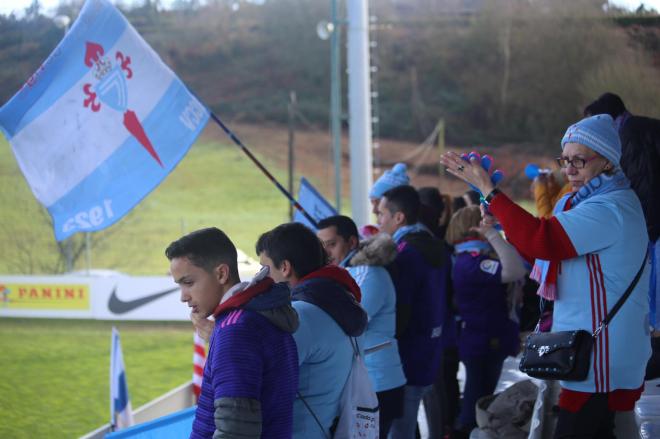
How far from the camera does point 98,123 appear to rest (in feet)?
14.5

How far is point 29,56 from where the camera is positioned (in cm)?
707

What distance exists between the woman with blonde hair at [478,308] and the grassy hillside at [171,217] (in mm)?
10164

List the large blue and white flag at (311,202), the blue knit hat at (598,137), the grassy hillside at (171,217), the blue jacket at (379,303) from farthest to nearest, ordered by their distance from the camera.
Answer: the grassy hillside at (171,217) → the large blue and white flag at (311,202) → the blue jacket at (379,303) → the blue knit hat at (598,137)

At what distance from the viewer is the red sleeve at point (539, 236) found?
2.48 m

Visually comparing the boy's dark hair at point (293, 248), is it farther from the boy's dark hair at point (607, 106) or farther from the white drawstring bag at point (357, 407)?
the boy's dark hair at point (607, 106)

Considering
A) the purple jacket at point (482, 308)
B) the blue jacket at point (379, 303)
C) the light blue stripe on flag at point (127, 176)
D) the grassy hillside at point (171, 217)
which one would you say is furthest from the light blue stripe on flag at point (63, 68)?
the grassy hillside at point (171, 217)

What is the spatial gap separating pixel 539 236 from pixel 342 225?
122 centimetres

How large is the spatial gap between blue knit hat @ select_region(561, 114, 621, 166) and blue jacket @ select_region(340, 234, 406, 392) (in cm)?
109

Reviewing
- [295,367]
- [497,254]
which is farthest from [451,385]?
[295,367]

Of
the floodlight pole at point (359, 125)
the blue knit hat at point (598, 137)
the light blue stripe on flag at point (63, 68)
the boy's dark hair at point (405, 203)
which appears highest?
the floodlight pole at point (359, 125)

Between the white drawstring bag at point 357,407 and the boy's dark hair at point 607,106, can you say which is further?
the boy's dark hair at point 607,106

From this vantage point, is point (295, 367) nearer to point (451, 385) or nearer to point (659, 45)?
point (451, 385)

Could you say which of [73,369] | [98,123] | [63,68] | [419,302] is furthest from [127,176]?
[73,369]

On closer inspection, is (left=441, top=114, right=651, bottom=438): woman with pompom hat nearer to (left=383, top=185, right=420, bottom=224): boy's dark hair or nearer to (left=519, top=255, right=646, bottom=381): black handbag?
(left=519, top=255, right=646, bottom=381): black handbag
